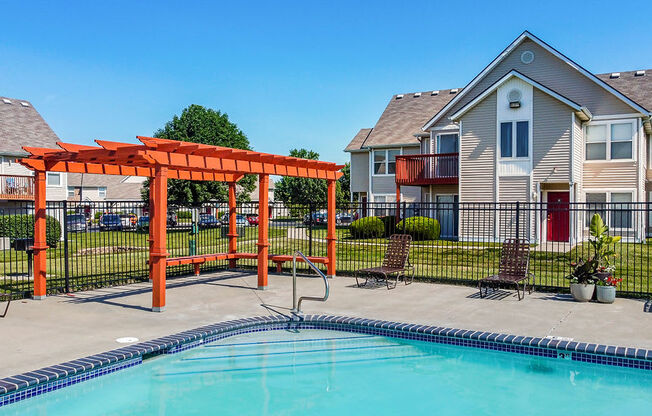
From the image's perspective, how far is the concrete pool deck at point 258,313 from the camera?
7.46 meters

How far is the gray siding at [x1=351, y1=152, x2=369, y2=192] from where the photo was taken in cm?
3412

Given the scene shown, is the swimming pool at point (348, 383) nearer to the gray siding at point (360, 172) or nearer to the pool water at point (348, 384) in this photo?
the pool water at point (348, 384)

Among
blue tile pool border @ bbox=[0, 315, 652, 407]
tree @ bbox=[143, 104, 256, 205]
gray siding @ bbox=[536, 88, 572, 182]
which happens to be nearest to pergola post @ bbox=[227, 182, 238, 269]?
blue tile pool border @ bbox=[0, 315, 652, 407]

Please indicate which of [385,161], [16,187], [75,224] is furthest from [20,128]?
[75,224]

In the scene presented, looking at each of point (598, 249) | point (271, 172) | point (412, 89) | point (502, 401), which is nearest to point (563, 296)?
point (598, 249)

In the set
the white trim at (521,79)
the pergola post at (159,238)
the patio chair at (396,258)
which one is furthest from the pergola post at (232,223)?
the white trim at (521,79)

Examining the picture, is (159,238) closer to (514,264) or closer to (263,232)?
(263,232)

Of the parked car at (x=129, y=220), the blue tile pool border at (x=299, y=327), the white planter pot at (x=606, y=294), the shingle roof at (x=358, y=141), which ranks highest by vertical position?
the shingle roof at (x=358, y=141)

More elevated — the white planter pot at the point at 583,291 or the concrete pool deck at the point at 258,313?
the white planter pot at the point at 583,291

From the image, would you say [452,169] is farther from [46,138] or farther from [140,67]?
[46,138]

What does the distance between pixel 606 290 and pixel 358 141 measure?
2554 cm

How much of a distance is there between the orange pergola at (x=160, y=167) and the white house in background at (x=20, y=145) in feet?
76.2

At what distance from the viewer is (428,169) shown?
83.8 feet

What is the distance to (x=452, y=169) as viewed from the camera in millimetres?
24828
